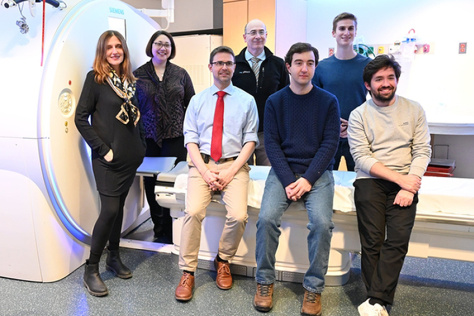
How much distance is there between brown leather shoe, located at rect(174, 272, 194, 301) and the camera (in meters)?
2.14

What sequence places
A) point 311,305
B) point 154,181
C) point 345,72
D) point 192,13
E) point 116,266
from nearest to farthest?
point 311,305 → point 116,266 → point 345,72 → point 154,181 → point 192,13

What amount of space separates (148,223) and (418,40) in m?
3.19

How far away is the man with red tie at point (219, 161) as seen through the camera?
7.18ft

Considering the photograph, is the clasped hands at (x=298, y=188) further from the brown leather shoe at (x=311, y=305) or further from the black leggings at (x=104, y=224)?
the black leggings at (x=104, y=224)

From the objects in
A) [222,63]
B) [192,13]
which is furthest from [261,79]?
[192,13]

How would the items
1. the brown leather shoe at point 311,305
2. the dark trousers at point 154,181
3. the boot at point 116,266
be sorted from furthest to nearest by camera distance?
the dark trousers at point 154,181 → the boot at point 116,266 → the brown leather shoe at point 311,305

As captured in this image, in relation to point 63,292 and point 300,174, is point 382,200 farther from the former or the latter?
point 63,292

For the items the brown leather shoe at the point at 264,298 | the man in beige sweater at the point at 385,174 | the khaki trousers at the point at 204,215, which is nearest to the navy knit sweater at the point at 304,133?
the man in beige sweater at the point at 385,174

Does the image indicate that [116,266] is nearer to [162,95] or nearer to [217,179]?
[217,179]

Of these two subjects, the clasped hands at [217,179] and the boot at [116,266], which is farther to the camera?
the boot at [116,266]

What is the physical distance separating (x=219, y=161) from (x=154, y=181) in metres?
0.81

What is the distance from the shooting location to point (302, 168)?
84.6 inches

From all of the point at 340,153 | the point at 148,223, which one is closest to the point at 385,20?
the point at 340,153

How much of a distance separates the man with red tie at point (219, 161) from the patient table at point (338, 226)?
0.11m
